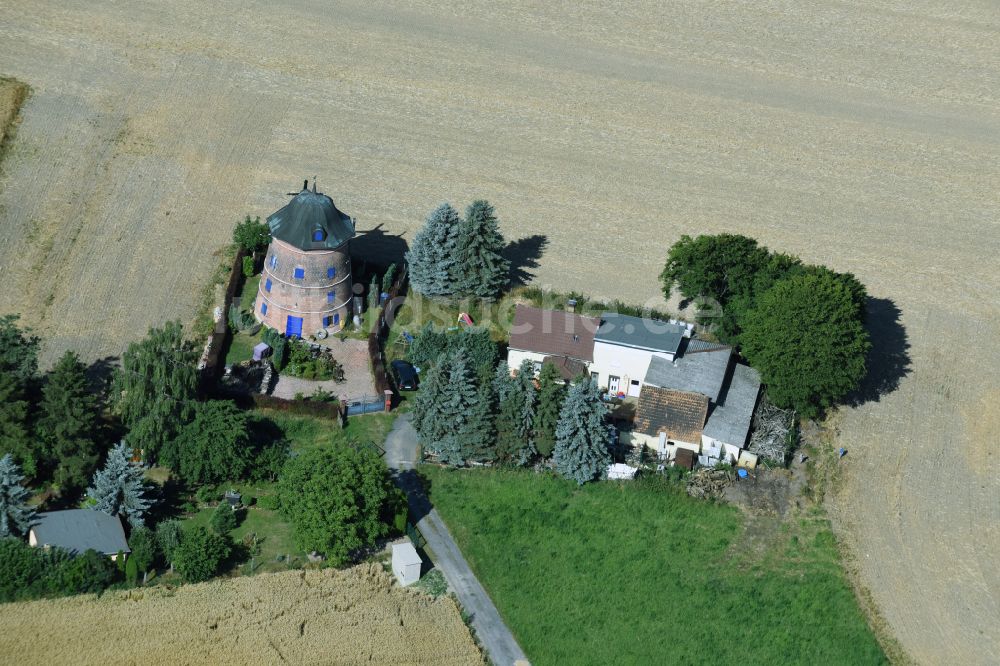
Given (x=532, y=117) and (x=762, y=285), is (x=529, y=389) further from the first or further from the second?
(x=532, y=117)

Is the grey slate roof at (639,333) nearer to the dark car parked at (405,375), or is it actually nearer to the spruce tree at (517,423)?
the spruce tree at (517,423)

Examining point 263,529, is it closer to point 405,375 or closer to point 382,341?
point 405,375

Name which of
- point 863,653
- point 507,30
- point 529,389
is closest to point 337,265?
point 529,389

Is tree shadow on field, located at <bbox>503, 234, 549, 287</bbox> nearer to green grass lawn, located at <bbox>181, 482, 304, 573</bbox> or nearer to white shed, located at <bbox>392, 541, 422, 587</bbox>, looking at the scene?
green grass lawn, located at <bbox>181, 482, 304, 573</bbox>

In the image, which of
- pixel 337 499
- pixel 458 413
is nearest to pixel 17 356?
pixel 337 499

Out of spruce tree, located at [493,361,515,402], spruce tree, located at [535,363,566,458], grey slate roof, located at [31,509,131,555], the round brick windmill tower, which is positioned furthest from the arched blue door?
grey slate roof, located at [31,509,131,555]

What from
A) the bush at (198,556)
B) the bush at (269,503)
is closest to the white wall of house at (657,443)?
the bush at (269,503)
